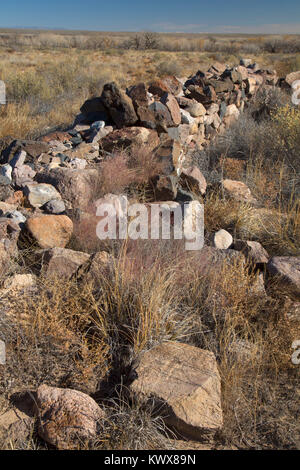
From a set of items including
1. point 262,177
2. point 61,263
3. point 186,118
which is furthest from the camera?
point 186,118

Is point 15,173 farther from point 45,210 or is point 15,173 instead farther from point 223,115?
point 223,115

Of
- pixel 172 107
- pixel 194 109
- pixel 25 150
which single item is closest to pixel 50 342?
pixel 25 150

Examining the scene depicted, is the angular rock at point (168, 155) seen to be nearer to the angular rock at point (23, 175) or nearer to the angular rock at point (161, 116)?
the angular rock at point (161, 116)

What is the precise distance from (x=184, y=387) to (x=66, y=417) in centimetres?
65

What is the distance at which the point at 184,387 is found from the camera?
2018 millimetres

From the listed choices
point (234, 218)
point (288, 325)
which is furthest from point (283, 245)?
point (288, 325)

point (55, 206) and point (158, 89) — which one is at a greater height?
point (158, 89)

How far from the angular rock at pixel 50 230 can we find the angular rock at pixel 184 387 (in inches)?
54.6

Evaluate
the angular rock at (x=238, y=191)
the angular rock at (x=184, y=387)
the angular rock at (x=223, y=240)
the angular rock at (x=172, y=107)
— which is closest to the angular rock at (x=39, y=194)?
the angular rock at (x=223, y=240)

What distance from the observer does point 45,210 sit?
3600mm

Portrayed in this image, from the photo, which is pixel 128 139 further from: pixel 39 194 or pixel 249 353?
pixel 249 353

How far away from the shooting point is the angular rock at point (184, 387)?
1.92m

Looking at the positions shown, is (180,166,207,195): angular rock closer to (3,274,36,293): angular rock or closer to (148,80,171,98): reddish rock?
(148,80,171,98): reddish rock

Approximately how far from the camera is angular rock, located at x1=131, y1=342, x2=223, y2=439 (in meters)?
1.92
